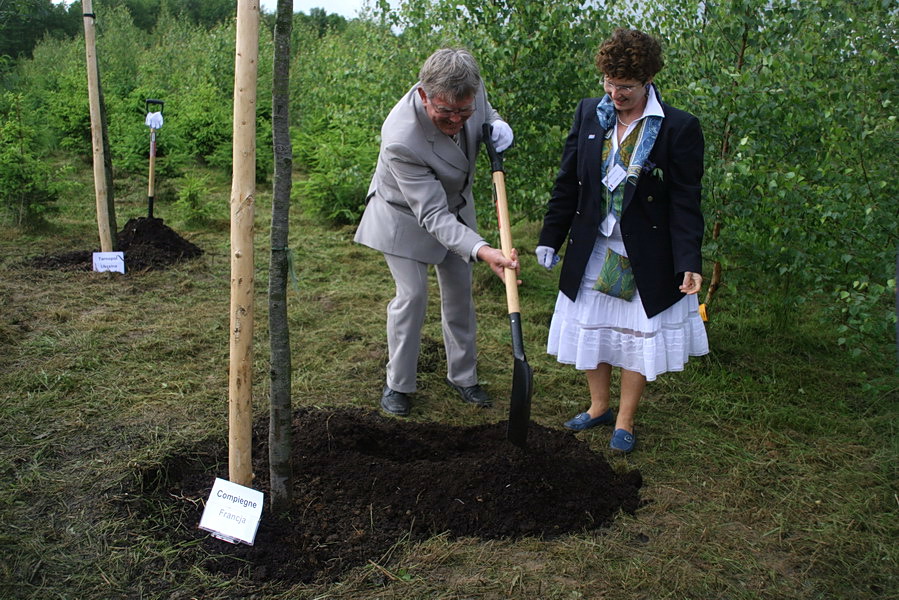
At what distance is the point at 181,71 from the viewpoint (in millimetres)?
15484

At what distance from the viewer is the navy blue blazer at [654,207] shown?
2.96 m

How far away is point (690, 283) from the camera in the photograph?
9.82ft

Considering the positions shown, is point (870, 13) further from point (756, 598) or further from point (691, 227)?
point (756, 598)

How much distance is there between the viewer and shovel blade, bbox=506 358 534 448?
295cm

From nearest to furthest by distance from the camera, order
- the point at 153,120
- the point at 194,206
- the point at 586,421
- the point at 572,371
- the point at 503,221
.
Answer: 1. the point at 503,221
2. the point at 586,421
3. the point at 572,371
4. the point at 153,120
5. the point at 194,206

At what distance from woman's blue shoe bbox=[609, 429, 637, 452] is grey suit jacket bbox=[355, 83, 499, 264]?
1.12 m

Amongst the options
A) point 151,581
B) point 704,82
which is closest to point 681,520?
point 151,581

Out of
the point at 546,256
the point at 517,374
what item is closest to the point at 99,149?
the point at 546,256

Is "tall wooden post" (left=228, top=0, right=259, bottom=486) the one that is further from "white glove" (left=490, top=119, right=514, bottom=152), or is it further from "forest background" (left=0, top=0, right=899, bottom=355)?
"forest background" (left=0, top=0, right=899, bottom=355)

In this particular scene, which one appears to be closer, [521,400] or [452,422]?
[521,400]

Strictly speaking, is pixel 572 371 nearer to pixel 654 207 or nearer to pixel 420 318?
pixel 420 318

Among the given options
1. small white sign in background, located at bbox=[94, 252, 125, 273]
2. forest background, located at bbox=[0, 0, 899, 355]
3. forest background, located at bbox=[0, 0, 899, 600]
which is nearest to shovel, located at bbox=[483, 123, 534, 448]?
forest background, located at bbox=[0, 0, 899, 600]

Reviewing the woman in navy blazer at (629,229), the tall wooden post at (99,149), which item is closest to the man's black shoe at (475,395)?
the woman in navy blazer at (629,229)

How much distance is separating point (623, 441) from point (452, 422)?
850 mm
